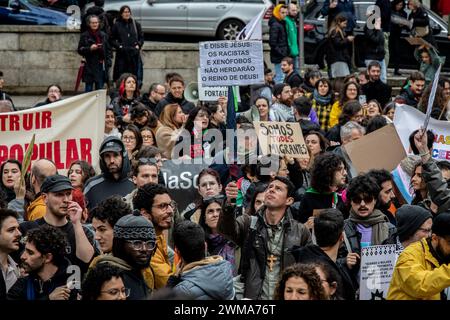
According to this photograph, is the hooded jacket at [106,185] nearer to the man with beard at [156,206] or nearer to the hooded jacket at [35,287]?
the man with beard at [156,206]

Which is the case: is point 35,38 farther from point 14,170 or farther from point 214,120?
point 14,170

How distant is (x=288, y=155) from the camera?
39.1 feet

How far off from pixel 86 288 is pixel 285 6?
46.5 ft

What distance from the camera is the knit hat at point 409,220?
845 cm

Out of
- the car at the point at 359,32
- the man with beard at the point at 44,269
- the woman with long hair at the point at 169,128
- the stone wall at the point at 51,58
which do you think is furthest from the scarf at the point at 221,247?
the car at the point at 359,32

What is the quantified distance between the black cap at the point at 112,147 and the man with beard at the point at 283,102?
5.07 meters

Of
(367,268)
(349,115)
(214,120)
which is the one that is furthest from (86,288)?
(349,115)

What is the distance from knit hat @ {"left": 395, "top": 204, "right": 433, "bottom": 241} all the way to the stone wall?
13.8 m

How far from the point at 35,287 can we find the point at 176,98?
807cm

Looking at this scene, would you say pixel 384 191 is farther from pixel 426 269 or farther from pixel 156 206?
pixel 426 269

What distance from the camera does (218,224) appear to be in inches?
353

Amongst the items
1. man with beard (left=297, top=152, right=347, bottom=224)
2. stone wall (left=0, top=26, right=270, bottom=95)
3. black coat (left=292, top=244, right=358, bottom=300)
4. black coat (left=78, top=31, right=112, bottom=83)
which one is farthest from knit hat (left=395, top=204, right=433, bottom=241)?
stone wall (left=0, top=26, right=270, bottom=95)

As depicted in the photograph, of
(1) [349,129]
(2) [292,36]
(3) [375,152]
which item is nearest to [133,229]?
(3) [375,152]

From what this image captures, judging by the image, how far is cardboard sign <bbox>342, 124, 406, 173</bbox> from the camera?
1202 cm
